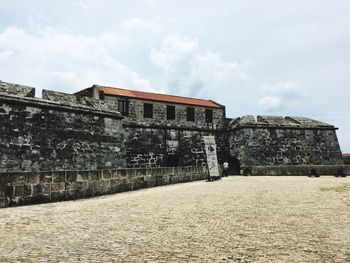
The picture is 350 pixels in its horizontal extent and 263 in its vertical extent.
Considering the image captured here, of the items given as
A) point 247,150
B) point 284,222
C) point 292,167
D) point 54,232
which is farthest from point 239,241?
point 247,150

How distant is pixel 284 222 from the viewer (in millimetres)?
4500

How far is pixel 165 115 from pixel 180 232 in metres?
16.5

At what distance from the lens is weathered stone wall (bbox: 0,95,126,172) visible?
10.9 m

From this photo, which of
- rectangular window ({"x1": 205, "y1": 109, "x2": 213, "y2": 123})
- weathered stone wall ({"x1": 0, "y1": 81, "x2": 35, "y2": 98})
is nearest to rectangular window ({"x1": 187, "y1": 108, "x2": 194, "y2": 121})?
rectangular window ({"x1": 205, "y1": 109, "x2": 213, "y2": 123})

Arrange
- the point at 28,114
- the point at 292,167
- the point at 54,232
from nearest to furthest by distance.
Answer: the point at 54,232
the point at 28,114
the point at 292,167

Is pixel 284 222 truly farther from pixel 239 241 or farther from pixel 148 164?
pixel 148 164

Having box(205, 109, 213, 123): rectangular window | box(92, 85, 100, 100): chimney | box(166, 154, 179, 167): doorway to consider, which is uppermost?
box(92, 85, 100, 100): chimney

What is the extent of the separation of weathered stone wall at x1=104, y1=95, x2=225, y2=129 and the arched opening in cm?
279

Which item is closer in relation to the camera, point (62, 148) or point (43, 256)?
point (43, 256)

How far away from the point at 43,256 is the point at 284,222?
139 inches

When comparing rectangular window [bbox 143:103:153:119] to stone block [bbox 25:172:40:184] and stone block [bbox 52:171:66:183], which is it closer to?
stone block [bbox 52:171:66:183]

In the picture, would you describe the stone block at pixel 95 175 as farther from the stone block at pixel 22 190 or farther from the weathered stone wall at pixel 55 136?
the weathered stone wall at pixel 55 136

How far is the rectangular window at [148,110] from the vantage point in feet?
63.8

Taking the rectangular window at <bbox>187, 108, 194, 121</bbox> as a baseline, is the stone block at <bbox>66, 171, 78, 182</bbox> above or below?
below
